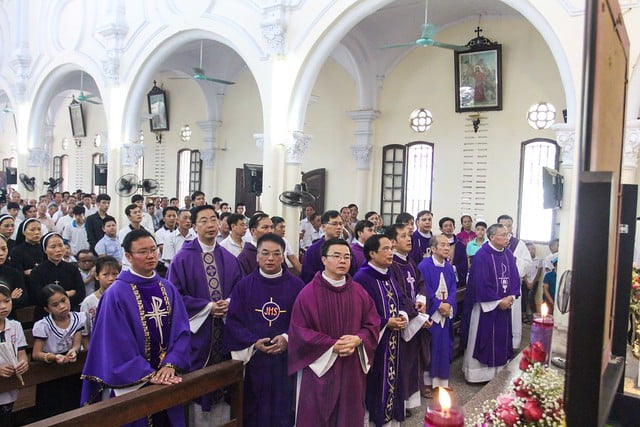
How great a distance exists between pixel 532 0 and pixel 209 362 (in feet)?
21.3

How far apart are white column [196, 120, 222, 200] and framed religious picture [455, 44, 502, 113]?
891 cm

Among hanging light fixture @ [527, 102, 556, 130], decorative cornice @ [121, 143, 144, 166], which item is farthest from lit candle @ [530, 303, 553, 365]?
decorative cornice @ [121, 143, 144, 166]

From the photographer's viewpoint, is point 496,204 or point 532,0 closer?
point 532,0

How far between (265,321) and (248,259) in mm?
1283

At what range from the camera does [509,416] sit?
1.98 metres

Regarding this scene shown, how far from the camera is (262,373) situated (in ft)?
13.5

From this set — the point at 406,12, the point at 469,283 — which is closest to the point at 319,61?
the point at 406,12

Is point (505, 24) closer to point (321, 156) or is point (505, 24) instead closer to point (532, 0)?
point (532, 0)

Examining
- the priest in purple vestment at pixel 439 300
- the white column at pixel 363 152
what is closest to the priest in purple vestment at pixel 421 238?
the priest in purple vestment at pixel 439 300

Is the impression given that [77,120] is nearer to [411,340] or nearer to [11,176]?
[11,176]

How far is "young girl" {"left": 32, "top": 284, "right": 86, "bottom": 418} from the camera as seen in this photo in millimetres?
4012

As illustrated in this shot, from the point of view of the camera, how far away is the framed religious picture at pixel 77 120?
22844 mm

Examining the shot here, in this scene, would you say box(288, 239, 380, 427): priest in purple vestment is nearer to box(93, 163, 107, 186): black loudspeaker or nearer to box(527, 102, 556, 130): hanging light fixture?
box(527, 102, 556, 130): hanging light fixture

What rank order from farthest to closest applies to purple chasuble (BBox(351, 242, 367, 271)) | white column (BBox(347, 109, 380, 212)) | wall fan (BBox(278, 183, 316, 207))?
1. white column (BBox(347, 109, 380, 212))
2. wall fan (BBox(278, 183, 316, 207))
3. purple chasuble (BBox(351, 242, 367, 271))
